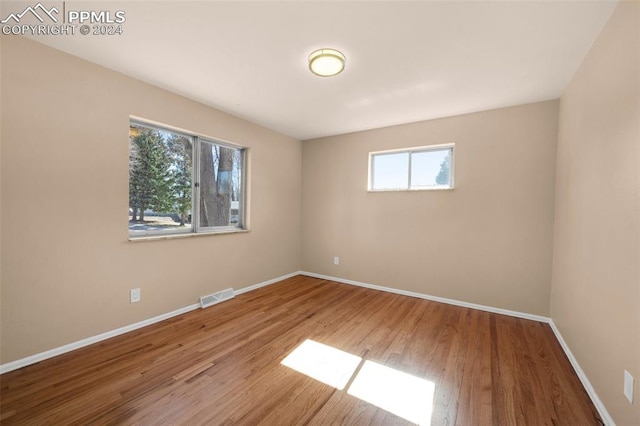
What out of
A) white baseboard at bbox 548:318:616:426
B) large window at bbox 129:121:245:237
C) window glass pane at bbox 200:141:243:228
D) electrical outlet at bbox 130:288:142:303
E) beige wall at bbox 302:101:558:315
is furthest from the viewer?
window glass pane at bbox 200:141:243:228

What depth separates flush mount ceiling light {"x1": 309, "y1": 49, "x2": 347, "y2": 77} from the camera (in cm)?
195

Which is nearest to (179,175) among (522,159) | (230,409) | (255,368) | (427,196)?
(255,368)

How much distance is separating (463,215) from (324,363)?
2.51 meters

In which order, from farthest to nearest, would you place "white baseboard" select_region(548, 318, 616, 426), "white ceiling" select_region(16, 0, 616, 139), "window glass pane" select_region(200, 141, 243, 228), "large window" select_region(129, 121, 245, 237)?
"window glass pane" select_region(200, 141, 243, 228) → "large window" select_region(129, 121, 245, 237) → "white ceiling" select_region(16, 0, 616, 139) → "white baseboard" select_region(548, 318, 616, 426)

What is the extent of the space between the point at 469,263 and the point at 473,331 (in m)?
0.93

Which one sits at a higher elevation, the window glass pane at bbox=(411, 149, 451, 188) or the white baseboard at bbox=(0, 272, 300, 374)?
the window glass pane at bbox=(411, 149, 451, 188)

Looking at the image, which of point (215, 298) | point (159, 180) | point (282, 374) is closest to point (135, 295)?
point (215, 298)

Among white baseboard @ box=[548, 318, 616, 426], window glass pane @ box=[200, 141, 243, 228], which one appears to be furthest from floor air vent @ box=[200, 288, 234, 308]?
white baseboard @ box=[548, 318, 616, 426]

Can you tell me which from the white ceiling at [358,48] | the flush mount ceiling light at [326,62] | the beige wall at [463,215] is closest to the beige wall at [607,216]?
the white ceiling at [358,48]

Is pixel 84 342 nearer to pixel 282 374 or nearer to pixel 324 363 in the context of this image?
pixel 282 374

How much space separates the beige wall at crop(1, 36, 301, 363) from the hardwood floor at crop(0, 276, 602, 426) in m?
0.32

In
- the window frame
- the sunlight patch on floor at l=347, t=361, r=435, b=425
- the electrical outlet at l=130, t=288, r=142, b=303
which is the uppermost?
the window frame

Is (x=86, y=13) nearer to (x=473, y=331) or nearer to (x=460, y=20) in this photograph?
(x=460, y=20)

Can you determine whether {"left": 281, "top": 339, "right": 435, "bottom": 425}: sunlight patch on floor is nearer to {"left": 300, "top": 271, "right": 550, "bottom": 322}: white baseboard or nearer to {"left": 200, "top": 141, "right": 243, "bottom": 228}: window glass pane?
{"left": 300, "top": 271, "right": 550, "bottom": 322}: white baseboard
